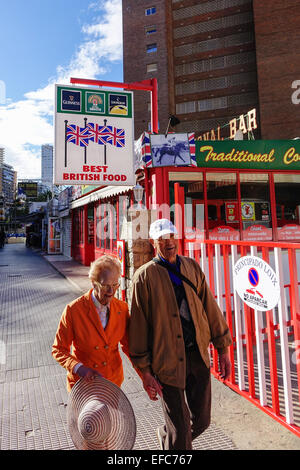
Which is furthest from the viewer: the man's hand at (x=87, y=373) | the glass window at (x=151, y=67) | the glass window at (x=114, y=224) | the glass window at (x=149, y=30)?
the glass window at (x=149, y=30)

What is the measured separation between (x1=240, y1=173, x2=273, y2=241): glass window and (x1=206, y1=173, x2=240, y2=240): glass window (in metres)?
0.30

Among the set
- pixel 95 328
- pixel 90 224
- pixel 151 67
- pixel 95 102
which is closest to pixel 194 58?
pixel 151 67

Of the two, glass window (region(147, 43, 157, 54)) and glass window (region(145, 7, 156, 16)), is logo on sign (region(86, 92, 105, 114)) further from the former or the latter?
glass window (region(145, 7, 156, 16))

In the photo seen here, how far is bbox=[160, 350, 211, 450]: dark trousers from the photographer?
211cm

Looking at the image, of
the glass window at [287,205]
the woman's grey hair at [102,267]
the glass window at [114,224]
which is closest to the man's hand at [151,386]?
the woman's grey hair at [102,267]

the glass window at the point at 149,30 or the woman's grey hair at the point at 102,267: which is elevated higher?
the glass window at the point at 149,30

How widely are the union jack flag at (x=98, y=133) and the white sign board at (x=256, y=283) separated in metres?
4.09

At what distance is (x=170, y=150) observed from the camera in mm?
7992

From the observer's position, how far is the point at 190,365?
7.54ft

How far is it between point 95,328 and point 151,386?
568mm

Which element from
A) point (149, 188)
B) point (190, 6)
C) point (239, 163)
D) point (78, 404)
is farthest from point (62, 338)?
point (190, 6)

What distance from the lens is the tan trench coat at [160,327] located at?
Answer: 2152 mm

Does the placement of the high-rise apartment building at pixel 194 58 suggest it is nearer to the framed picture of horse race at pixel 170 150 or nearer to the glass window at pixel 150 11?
the glass window at pixel 150 11

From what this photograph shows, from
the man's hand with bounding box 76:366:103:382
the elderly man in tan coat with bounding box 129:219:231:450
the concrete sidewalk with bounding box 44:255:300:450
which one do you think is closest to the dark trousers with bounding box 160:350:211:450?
the elderly man in tan coat with bounding box 129:219:231:450
